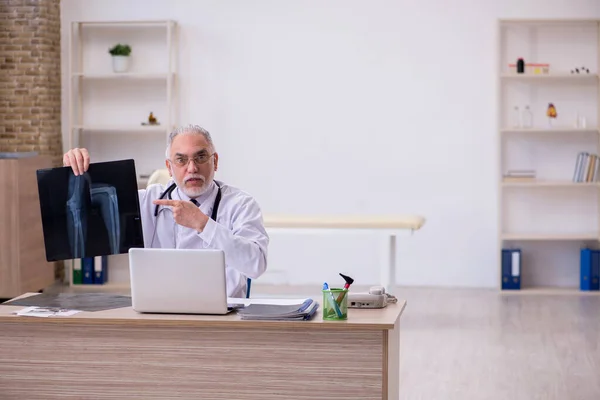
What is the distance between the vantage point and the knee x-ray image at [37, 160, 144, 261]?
3.59 m

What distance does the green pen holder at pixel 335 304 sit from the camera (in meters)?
3.17

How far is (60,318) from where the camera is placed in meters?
3.29

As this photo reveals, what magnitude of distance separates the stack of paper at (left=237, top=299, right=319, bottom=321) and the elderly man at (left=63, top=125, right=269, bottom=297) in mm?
306

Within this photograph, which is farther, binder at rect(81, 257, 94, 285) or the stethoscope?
binder at rect(81, 257, 94, 285)

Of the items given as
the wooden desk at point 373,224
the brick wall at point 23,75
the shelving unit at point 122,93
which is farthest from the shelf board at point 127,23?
the wooden desk at point 373,224

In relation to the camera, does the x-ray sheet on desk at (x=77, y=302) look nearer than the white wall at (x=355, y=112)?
Yes

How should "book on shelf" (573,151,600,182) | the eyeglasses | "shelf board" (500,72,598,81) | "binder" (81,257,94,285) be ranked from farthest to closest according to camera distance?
"binder" (81,257,94,285)
"book on shelf" (573,151,600,182)
"shelf board" (500,72,598,81)
the eyeglasses

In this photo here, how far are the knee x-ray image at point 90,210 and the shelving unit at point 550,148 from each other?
475 cm

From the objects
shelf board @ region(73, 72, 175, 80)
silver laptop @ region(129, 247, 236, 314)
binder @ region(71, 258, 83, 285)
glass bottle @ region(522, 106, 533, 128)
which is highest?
shelf board @ region(73, 72, 175, 80)

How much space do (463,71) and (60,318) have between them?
5.42 meters

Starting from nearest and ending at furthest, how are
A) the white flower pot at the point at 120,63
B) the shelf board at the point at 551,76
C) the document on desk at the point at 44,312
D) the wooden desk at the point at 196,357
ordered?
the wooden desk at the point at 196,357, the document on desk at the point at 44,312, the shelf board at the point at 551,76, the white flower pot at the point at 120,63

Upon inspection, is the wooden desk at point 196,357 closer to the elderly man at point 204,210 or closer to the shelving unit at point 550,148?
the elderly man at point 204,210

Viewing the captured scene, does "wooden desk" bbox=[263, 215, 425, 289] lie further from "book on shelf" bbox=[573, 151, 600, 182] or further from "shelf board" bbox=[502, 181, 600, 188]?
"book on shelf" bbox=[573, 151, 600, 182]

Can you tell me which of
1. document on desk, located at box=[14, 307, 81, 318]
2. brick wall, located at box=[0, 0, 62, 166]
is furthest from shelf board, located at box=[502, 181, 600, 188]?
document on desk, located at box=[14, 307, 81, 318]
